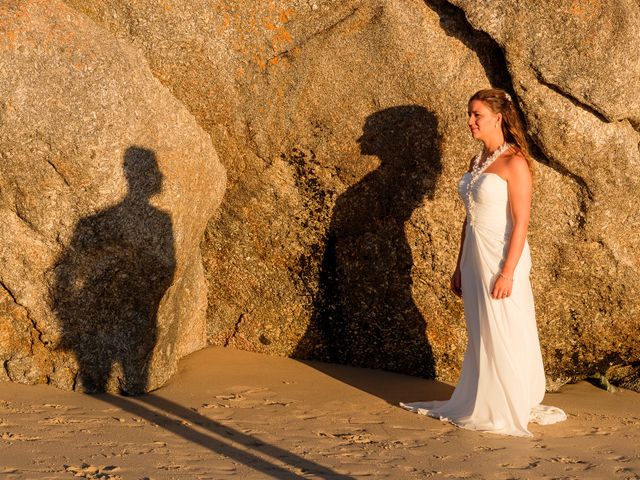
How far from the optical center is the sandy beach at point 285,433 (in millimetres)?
4875

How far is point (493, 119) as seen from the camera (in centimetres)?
602

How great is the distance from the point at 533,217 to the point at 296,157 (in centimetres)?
168

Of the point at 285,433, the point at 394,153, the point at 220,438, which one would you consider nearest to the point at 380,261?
the point at 394,153

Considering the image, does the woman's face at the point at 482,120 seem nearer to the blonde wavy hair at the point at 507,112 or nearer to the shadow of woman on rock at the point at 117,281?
the blonde wavy hair at the point at 507,112

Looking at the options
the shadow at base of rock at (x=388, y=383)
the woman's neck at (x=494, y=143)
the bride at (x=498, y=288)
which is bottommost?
the shadow at base of rock at (x=388, y=383)

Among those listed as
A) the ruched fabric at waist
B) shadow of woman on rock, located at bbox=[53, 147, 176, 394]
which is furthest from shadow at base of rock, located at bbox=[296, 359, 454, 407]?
shadow of woman on rock, located at bbox=[53, 147, 176, 394]

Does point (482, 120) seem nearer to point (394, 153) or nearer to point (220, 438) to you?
point (394, 153)

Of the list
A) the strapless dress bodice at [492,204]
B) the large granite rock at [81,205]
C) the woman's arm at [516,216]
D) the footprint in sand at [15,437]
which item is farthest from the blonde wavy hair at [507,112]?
the footprint in sand at [15,437]

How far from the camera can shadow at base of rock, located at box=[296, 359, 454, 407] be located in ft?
21.5

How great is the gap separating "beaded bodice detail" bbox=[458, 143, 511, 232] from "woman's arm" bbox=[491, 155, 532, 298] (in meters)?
0.06

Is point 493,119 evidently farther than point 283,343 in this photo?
No

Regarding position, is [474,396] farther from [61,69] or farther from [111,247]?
[61,69]

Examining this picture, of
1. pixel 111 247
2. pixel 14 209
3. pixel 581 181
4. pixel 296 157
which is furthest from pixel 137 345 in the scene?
pixel 581 181

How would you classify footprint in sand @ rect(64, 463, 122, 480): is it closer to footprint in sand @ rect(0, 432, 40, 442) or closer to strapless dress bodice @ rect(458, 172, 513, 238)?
footprint in sand @ rect(0, 432, 40, 442)
